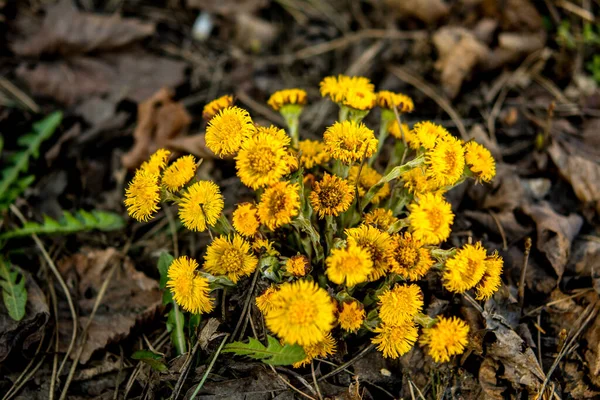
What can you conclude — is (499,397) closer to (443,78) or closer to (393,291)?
(393,291)

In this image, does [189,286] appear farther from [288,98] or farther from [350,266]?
[288,98]

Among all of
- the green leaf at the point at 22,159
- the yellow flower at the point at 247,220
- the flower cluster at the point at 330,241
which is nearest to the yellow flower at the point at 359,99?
the flower cluster at the point at 330,241

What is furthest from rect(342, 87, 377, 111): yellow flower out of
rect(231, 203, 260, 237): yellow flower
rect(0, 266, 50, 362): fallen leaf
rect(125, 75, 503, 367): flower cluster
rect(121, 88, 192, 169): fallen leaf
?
rect(0, 266, 50, 362): fallen leaf

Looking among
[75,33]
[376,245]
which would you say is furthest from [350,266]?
[75,33]

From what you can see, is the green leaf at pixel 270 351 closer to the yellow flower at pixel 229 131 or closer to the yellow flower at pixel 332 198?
the yellow flower at pixel 332 198

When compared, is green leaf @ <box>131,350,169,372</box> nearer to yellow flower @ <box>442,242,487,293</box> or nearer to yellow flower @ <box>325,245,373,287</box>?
yellow flower @ <box>325,245,373,287</box>
